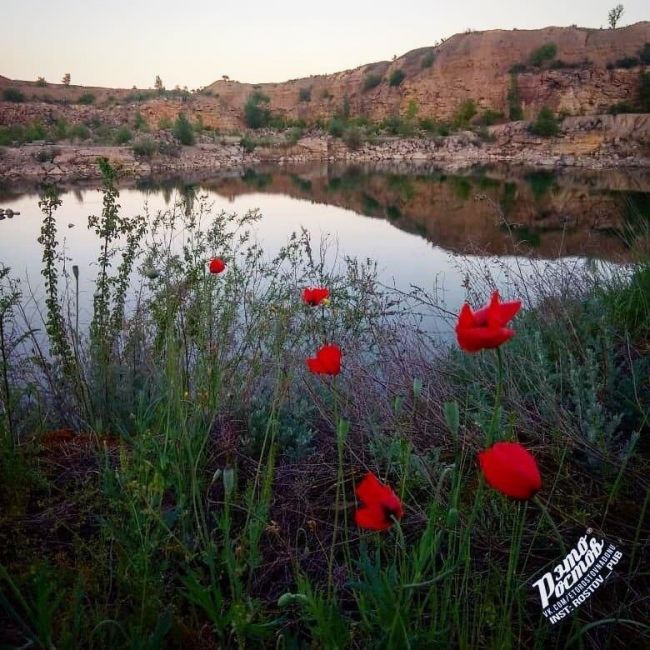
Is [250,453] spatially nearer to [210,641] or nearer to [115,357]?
[210,641]

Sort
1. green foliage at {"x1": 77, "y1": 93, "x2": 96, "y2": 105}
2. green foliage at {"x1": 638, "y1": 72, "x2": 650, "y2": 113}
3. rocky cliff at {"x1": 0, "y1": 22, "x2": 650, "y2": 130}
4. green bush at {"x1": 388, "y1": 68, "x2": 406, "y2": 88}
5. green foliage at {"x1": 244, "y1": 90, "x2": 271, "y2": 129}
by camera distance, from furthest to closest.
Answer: green bush at {"x1": 388, "y1": 68, "x2": 406, "y2": 88} < green foliage at {"x1": 244, "y1": 90, "x2": 271, "y2": 129} < green foliage at {"x1": 77, "y1": 93, "x2": 96, "y2": 105} < rocky cliff at {"x1": 0, "y1": 22, "x2": 650, "y2": 130} < green foliage at {"x1": 638, "y1": 72, "x2": 650, "y2": 113}

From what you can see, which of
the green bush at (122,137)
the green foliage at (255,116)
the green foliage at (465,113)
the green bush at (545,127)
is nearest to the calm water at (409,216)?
the green bush at (122,137)

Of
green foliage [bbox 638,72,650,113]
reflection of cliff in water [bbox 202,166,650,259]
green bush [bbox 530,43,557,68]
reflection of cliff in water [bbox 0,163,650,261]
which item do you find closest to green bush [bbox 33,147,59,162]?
reflection of cliff in water [bbox 0,163,650,261]

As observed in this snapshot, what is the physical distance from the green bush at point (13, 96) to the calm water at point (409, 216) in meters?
32.8

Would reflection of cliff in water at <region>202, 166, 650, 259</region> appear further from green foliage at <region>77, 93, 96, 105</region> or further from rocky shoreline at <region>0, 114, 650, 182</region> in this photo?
green foliage at <region>77, 93, 96, 105</region>

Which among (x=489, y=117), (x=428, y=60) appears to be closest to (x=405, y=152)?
(x=489, y=117)

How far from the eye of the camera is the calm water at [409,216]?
8.44m

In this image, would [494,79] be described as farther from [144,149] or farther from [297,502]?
[297,502]

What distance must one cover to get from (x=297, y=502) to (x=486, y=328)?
4.63 ft

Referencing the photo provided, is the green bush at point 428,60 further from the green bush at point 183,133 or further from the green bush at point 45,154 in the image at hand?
the green bush at point 45,154

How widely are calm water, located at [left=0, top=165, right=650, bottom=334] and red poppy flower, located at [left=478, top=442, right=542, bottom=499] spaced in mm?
4182

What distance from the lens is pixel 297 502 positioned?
7.11 feet

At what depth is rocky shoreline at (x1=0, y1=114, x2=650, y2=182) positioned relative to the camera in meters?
27.8

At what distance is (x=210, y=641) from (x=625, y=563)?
1.24m
